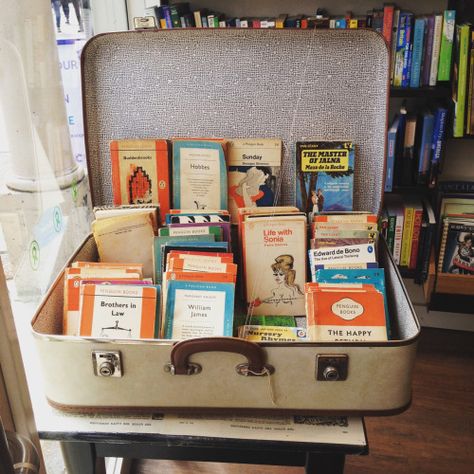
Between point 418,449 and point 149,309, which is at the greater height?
point 149,309

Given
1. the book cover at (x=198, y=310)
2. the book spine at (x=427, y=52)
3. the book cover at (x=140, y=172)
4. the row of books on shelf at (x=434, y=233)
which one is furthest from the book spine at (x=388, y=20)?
the book cover at (x=198, y=310)

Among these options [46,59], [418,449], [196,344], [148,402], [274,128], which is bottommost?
[418,449]

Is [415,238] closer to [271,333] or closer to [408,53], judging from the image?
[408,53]

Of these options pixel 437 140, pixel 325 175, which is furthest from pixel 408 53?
pixel 325 175

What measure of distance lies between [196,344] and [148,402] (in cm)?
13

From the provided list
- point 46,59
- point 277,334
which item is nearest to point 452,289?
point 277,334

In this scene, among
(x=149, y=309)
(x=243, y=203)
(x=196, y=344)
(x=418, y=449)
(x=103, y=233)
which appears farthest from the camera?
(x=418, y=449)

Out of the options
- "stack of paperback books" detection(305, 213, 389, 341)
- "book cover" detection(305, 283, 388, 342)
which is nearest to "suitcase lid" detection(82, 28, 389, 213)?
"stack of paperback books" detection(305, 213, 389, 341)

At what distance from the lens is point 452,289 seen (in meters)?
1.89

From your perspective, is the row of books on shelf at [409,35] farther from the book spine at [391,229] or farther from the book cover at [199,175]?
the book cover at [199,175]

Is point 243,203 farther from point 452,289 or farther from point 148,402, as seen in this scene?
point 452,289

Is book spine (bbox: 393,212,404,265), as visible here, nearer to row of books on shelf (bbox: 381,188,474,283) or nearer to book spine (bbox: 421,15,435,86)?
row of books on shelf (bbox: 381,188,474,283)

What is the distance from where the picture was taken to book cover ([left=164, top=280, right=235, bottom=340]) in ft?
2.51

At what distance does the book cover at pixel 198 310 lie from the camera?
0.76 metres
